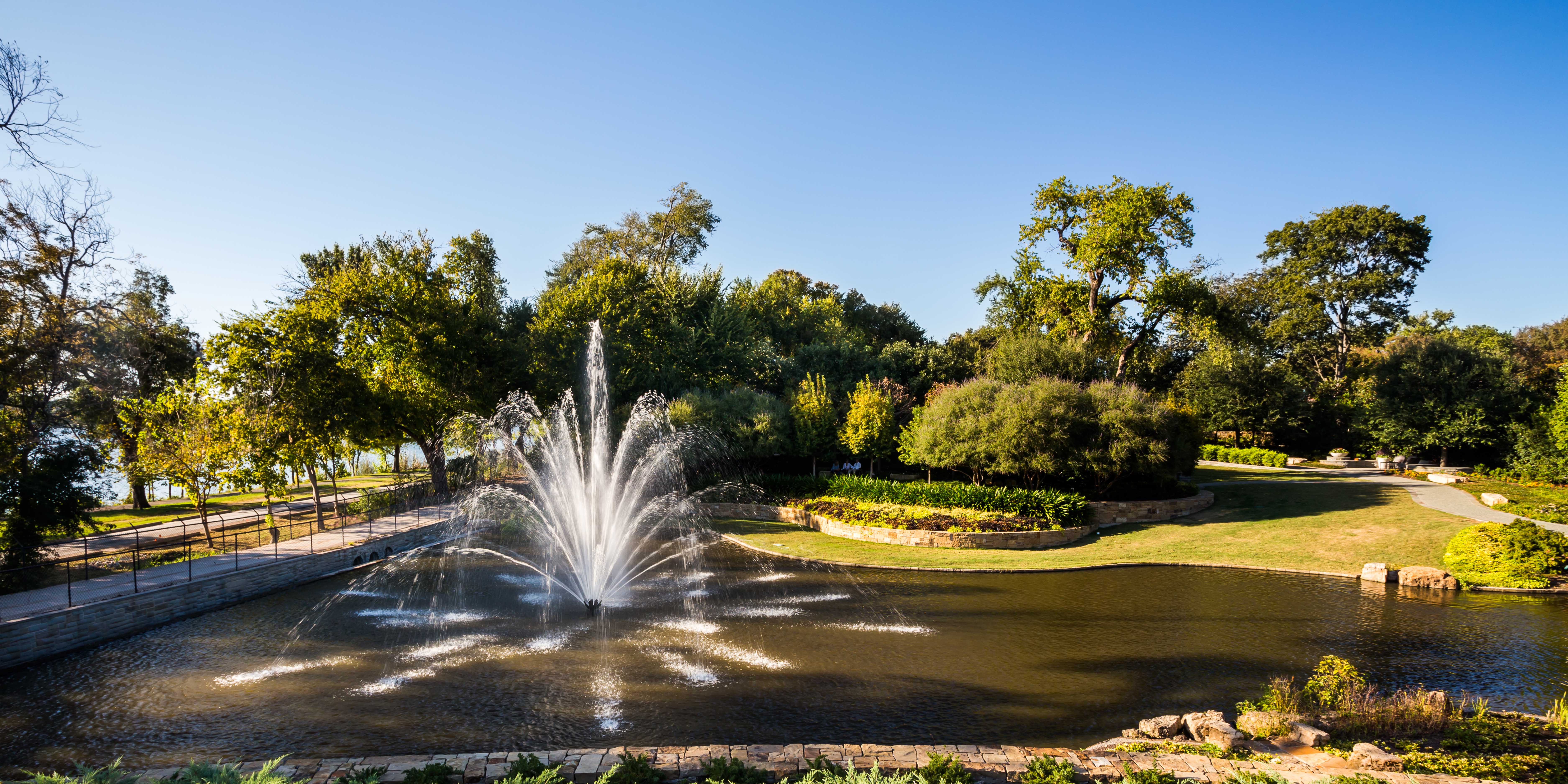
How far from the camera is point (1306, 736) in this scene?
9.84 m

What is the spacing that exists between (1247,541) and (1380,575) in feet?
15.0

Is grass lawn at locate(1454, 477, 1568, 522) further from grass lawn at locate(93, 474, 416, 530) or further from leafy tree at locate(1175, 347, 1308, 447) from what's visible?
grass lawn at locate(93, 474, 416, 530)

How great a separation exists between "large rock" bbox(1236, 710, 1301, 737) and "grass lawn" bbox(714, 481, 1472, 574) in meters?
11.6

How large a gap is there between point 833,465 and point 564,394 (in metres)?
16.4

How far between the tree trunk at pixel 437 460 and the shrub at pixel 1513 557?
139ft

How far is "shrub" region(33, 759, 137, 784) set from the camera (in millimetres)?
7266

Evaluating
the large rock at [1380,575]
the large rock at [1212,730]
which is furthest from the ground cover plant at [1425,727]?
the large rock at [1380,575]

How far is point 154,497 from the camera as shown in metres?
47.1

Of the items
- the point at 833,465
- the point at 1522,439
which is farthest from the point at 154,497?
the point at 1522,439

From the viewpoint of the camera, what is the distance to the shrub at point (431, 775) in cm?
818

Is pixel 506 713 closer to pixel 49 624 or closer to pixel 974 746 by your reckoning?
pixel 974 746

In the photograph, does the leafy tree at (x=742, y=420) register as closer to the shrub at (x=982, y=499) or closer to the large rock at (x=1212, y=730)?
the shrub at (x=982, y=499)

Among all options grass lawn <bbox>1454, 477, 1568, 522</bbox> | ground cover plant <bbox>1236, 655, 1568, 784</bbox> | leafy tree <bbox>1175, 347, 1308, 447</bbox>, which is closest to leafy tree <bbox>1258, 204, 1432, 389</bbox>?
leafy tree <bbox>1175, 347, 1308, 447</bbox>

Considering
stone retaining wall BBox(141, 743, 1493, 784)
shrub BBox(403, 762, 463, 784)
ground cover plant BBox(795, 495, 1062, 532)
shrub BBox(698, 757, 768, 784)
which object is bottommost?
stone retaining wall BBox(141, 743, 1493, 784)
